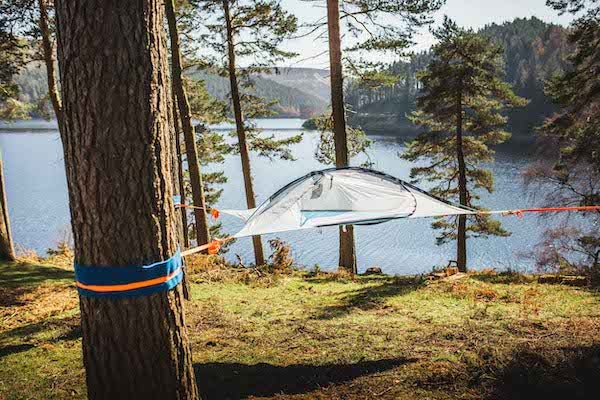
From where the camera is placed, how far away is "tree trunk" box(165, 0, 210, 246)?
27.0ft

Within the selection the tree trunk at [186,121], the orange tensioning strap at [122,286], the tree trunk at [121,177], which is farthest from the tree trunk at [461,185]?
the orange tensioning strap at [122,286]

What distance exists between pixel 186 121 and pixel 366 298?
18.0 feet

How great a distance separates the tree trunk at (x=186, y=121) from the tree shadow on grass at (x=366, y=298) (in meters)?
3.70

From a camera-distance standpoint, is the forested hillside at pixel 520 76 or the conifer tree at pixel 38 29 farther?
the forested hillside at pixel 520 76

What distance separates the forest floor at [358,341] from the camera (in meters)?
2.75

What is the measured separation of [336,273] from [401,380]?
18.2 feet

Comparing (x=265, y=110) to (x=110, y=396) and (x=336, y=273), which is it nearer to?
(x=336, y=273)

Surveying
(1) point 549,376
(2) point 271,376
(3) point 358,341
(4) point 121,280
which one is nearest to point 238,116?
(3) point 358,341

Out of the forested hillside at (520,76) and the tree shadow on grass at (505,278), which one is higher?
the forested hillside at (520,76)

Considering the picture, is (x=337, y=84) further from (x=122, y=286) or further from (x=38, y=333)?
(x=122, y=286)

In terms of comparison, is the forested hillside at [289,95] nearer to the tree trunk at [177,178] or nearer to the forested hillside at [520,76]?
the forested hillside at [520,76]

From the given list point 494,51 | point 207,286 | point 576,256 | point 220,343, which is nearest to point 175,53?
point 207,286

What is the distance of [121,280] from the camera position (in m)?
1.78

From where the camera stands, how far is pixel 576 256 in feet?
60.6
